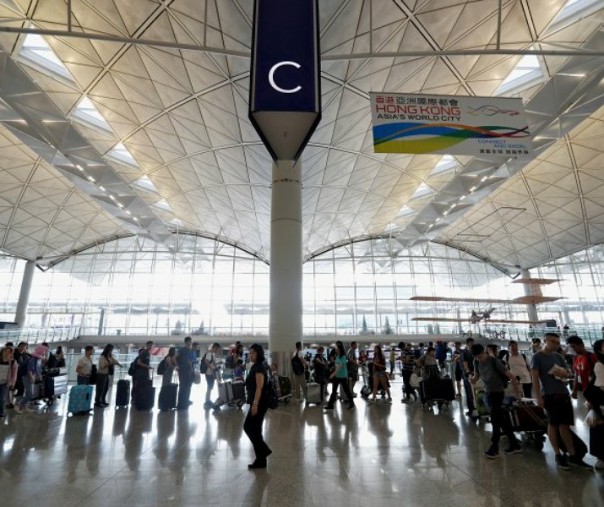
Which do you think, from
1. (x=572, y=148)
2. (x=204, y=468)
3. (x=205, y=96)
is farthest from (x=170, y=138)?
(x=572, y=148)

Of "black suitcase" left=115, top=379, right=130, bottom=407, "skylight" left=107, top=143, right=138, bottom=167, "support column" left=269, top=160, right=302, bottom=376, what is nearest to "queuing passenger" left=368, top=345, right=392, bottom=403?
"support column" left=269, top=160, right=302, bottom=376

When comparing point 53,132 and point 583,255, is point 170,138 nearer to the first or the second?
point 53,132

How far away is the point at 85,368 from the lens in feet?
33.8

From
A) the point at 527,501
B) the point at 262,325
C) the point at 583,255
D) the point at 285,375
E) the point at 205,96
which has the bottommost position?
the point at 527,501

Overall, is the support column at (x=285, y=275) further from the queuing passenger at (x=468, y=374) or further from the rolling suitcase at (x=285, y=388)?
the queuing passenger at (x=468, y=374)

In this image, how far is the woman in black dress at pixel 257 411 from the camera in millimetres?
5195

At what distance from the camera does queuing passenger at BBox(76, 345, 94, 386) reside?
1020cm

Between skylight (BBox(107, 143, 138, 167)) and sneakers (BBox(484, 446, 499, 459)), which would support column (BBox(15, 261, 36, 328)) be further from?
sneakers (BBox(484, 446, 499, 459))

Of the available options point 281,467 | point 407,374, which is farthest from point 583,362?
point 407,374

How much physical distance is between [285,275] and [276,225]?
1902 mm

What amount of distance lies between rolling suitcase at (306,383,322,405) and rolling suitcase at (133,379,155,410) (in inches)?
173

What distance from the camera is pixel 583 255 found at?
116 ft

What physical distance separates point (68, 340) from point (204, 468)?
118 feet

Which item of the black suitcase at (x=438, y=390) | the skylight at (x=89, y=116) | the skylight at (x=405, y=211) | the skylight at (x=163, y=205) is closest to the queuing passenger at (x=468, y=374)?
the black suitcase at (x=438, y=390)
